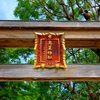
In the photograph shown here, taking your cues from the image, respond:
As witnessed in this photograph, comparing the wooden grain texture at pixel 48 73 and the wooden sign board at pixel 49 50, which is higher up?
the wooden sign board at pixel 49 50

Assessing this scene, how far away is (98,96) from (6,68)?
6.98 metres

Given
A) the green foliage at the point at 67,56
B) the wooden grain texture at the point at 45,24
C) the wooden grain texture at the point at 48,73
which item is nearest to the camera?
→ the wooden grain texture at the point at 48,73

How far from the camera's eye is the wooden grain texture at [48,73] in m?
4.24

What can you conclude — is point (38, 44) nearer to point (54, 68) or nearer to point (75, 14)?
point (54, 68)

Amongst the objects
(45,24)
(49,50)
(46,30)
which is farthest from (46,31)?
(49,50)

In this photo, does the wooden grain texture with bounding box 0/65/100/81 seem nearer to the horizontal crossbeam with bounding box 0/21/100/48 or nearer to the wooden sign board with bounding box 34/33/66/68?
the wooden sign board with bounding box 34/33/66/68

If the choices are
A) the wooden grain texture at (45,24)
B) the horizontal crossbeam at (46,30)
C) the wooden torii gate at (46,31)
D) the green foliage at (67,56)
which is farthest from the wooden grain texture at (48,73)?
the green foliage at (67,56)

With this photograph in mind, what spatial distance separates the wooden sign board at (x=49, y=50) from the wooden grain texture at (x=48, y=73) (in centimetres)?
9

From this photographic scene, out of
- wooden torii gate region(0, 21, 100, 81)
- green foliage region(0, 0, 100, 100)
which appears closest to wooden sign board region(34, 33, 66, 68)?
wooden torii gate region(0, 21, 100, 81)

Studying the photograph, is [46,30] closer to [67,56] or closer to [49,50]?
[49,50]

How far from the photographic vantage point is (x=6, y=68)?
4324 mm

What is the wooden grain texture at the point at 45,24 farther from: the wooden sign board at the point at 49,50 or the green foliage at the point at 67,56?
the green foliage at the point at 67,56

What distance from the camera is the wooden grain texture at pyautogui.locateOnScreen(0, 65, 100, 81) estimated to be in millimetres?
4242

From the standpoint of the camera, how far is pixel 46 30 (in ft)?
14.8
